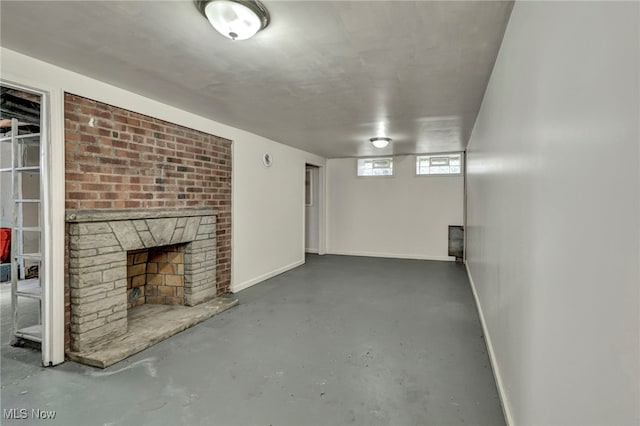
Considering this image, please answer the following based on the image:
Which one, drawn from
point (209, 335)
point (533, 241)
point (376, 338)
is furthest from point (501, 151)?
point (209, 335)

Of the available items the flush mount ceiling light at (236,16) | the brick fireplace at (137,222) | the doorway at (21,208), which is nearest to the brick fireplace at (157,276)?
the brick fireplace at (137,222)

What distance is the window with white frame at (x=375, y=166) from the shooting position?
291 inches

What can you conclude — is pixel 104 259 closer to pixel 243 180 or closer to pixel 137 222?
pixel 137 222

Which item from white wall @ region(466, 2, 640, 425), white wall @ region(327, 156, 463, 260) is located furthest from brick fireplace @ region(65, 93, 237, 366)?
white wall @ region(327, 156, 463, 260)

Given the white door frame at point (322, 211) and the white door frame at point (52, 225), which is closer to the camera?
the white door frame at point (52, 225)

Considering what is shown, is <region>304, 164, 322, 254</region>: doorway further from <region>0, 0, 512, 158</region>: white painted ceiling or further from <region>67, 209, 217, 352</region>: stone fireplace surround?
<region>67, 209, 217, 352</region>: stone fireplace surround

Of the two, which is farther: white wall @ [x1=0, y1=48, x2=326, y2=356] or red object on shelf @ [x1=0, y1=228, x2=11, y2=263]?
red object on shelf @ [x1=0, y1=228, x2=11, y2=263]

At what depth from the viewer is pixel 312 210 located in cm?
798

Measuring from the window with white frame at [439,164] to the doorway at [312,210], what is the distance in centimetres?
239

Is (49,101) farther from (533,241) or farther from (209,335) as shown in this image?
(533,241)

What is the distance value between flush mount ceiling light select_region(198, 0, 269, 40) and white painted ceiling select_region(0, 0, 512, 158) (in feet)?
0.23

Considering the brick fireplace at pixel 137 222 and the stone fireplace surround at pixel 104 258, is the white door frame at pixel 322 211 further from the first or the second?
the stone fireplace surround at pixel 104 258

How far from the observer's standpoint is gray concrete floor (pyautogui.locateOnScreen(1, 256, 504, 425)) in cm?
196

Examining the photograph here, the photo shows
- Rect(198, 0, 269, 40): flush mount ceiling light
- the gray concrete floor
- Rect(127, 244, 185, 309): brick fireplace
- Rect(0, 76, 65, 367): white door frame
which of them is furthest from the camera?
Rect(127, 244, 185, 309): brick fireplace
